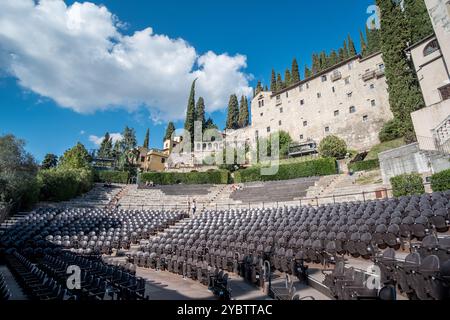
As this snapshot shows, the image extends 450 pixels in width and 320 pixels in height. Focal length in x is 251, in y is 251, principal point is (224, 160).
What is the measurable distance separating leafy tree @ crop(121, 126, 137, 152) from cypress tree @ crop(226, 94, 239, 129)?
23753 millimetres

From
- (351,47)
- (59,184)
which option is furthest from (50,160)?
(351,47)

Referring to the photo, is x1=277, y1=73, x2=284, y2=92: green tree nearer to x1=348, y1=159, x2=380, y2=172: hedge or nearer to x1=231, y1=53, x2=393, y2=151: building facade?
x1=231, y1=53, x2=393, y2=151: building facade

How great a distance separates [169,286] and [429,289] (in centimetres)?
737

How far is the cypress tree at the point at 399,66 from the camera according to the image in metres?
25.8

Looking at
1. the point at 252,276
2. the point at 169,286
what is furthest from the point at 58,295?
the point at 252,276

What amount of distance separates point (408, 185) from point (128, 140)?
53267mm

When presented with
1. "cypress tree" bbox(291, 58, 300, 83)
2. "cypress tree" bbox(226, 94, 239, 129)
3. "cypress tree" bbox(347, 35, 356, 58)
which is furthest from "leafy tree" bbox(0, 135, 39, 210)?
"cypress tree" bbox(347, 35, 356, 58)

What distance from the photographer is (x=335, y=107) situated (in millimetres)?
44375

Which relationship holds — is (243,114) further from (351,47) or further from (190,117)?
(351,47)

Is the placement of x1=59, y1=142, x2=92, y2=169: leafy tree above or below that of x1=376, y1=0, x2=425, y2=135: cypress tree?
below

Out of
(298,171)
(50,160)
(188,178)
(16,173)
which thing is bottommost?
(16,173)

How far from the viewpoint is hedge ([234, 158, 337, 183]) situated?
97.6 feet

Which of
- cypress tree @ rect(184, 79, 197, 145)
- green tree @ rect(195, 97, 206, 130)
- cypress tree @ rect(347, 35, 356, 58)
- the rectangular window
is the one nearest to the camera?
the rectangular window
